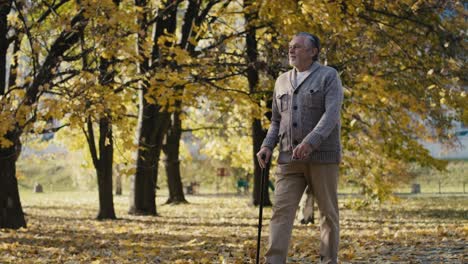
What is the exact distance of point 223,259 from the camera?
8.66 m

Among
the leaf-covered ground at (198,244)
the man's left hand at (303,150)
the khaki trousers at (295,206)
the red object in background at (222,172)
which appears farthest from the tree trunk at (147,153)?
the red object in background at (222,172)

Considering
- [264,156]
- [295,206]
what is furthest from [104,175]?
[295,206]

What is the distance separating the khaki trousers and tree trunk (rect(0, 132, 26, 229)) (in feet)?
29.7

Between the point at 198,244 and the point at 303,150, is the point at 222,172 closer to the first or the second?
the point at 198,244

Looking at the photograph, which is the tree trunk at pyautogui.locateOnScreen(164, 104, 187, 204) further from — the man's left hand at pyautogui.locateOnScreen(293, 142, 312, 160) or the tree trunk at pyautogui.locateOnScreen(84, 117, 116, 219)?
the man's left hand at pyautogui.locateOnScreen(293, 142, 312, 160)

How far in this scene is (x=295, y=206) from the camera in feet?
20.2

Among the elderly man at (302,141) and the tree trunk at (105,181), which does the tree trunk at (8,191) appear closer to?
the tree trunk at (105,181)

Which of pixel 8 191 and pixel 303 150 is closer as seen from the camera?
pixel 303 150

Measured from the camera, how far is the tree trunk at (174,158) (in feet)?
93.7

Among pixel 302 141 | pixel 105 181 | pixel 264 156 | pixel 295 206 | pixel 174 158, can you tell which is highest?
pixel 174 158

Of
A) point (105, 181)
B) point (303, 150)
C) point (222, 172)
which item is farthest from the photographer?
point (222, 172)

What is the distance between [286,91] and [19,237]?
8.04m

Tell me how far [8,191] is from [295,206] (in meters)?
9.42

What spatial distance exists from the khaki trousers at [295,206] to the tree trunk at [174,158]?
2198 centimetres
